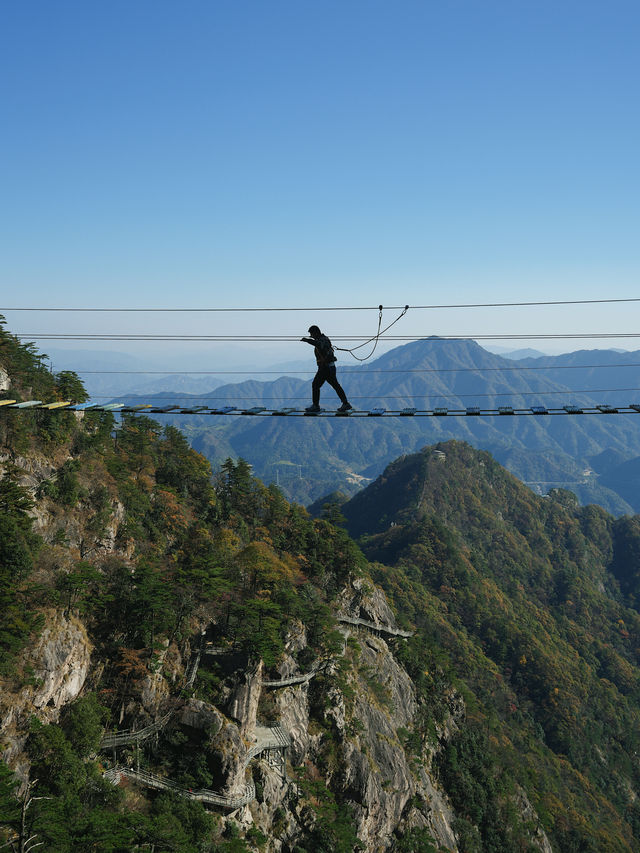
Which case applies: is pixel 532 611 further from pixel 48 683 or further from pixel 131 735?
→ pixel 48 683

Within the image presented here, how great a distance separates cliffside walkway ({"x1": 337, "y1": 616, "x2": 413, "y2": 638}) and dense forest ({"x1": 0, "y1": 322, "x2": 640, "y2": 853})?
336 mm

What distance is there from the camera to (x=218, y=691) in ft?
112

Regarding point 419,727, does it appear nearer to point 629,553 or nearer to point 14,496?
point 14,496

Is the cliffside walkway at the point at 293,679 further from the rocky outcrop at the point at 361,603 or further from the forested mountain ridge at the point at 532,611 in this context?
the forested mountain ridge at the point at 532,611

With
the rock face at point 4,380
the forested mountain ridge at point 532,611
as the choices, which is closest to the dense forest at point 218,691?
the rock face at point 4,380

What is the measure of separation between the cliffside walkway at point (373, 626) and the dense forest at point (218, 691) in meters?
0.34

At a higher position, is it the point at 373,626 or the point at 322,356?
the point at 322,356

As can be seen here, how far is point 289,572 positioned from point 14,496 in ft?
80.8

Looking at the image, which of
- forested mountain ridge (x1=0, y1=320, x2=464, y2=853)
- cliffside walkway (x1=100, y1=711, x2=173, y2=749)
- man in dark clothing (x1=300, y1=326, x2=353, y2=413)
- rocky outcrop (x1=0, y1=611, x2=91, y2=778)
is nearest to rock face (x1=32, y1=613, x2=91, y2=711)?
rocky outcrop (x1=0, y1=611, x2=91, y2=778)

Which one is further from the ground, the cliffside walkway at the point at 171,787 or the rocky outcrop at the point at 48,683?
the rocky outcrop at the point at 48,683

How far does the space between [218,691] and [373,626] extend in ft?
86.5

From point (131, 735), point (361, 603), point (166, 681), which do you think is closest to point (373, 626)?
point (361, 603)

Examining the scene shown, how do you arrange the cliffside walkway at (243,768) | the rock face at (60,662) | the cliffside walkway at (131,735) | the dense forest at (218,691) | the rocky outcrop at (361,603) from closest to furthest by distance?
the dense forest at (218,691) < the rock face at (60,662) < the cliffside walkway at (243,768) < the cliffside walkway at (131,735) < the rocky outcrop at (361,603)

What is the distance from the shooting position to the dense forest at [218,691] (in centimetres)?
2753
